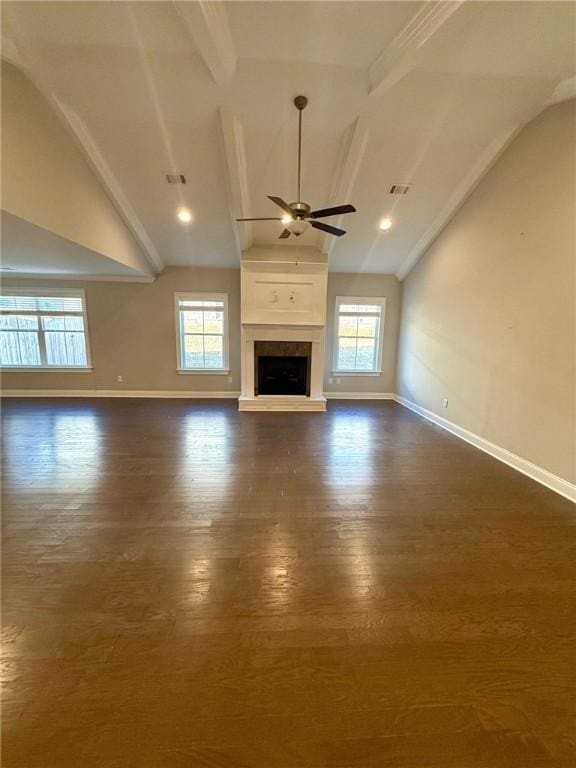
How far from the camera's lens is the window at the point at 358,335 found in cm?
687

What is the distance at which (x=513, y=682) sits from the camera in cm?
132

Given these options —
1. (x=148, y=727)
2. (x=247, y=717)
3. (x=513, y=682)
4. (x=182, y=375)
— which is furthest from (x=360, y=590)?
(x=182, y=375)

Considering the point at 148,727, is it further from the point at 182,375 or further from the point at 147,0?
the point at 182,375

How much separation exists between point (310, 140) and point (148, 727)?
5.03 meters

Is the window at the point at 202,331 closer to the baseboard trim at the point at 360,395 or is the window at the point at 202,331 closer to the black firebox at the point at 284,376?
the black firebox at the point at 284,376

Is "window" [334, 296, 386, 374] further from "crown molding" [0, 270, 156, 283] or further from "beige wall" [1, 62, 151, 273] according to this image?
"beige wall" [1, 62, 151, 273]

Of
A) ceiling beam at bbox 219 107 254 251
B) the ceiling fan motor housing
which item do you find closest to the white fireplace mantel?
ceiling beam at bbox 219 107 254 251

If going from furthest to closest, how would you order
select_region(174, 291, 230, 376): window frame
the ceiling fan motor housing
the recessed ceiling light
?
select_region(174, 291, 230, 376): window frame → the recessed ceiling light → the ceiling fan motor housing

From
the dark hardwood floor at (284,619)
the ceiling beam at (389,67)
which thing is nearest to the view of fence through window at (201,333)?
the ceiling beam at (389,67)

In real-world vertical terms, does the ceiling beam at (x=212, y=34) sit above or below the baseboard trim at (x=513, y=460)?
above

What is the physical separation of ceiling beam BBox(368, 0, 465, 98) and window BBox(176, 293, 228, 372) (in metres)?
4.38

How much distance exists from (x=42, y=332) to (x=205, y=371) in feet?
11.2

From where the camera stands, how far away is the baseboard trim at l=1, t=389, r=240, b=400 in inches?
253

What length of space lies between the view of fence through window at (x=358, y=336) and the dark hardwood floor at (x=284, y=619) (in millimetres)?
3979
